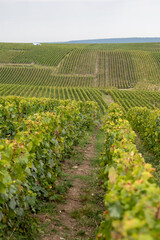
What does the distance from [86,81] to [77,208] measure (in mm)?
51679

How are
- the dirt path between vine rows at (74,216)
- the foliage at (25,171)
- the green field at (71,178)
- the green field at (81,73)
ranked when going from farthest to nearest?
the green field at (81,73) → the dirt path between vine rows at (74,216) → the foliage at (25,171) → the green field at (71,178)

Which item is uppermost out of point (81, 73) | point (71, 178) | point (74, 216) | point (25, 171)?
point (81, 73)

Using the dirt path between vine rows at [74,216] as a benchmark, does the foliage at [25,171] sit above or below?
above

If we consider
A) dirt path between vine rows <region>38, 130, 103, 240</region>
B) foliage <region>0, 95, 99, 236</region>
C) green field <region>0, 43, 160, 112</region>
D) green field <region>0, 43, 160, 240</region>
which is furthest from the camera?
green field <region>0, 43, 160, 112</region>

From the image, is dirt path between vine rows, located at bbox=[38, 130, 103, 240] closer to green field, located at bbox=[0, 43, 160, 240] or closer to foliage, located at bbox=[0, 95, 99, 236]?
green field, located at bbox=[0, 43, 160, 240]

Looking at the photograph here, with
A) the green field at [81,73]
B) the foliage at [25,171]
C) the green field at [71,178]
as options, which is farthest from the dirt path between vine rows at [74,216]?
the green field at [81,73]

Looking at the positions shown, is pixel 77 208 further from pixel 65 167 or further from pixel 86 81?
pixel 86 81

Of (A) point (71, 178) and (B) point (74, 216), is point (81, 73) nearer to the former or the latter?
(A) point (71, 178)

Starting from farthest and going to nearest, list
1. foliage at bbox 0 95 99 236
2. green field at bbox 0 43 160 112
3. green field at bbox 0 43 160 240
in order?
green field at bbox 0 43 160 112 < foliage at bbox 0 95 99 236 < green field at bbox 0 43 160 240

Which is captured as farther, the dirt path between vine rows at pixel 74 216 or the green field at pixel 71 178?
the dirt path between vine rows at pixel 74 216

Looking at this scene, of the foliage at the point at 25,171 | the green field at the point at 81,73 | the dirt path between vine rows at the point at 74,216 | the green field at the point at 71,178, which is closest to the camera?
the green field at the point at 71,178

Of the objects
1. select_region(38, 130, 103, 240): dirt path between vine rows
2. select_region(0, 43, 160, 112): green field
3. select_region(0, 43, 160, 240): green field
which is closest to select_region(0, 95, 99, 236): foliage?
select_region(0, 43, 160, 240): green field

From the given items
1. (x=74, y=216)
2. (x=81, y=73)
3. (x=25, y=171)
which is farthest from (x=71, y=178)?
(x=81, y=73)

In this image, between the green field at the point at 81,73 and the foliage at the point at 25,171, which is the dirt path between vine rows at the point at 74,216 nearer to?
the foliage at the point at 25,171
